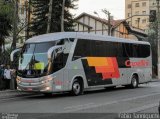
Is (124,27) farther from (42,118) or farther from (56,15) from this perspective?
(42,118)

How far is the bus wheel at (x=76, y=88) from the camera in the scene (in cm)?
2408

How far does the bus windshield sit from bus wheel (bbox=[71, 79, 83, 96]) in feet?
7.21

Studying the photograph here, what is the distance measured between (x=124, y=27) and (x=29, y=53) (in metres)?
61.7

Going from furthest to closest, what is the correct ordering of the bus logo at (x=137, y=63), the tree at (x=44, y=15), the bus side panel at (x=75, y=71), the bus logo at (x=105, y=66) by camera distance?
the tree at (x=44, y=15) < the bus logo at (x=137, y=63) < the bus logo at (x=105, y=66) < the bus side panel at (x=75, y=71)

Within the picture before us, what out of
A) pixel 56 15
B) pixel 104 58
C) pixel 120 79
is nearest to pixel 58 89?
pixel 104 58

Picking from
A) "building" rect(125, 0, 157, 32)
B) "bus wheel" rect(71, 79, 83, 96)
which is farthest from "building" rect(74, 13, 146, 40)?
"building" rect(125, 0, 157, 32)

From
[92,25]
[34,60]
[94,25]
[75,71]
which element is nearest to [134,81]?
[75,71]

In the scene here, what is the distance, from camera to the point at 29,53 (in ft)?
76.8

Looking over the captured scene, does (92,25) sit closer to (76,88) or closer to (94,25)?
(94,25)

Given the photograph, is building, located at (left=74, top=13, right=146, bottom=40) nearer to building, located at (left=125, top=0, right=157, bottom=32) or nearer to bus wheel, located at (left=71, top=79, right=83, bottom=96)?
bus wheel, located at (left=71, top=79, right=83, bottom=96)

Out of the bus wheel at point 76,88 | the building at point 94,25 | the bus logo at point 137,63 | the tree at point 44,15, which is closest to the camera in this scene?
the bus wheel at point 76,88

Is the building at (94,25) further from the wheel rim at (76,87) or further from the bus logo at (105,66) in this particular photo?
the wheel rim at (76,87)

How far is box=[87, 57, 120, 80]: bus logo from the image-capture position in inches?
1015

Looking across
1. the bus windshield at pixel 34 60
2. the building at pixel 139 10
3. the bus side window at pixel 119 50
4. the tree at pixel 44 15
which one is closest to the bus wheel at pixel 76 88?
the bus windshield at pixel 34 60
